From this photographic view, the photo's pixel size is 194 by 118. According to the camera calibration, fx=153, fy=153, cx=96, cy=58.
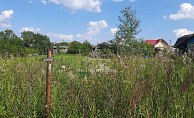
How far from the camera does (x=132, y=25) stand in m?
15.8

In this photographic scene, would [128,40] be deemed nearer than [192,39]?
Yes

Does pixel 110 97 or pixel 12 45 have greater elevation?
pixel 12 45

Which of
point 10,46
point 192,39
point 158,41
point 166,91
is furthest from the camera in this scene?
point 158,41

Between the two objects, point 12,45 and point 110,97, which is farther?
point 12,45

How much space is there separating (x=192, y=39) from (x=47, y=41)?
45.1 meters

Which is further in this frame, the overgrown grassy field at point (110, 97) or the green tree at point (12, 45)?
the green tree at point (12, 45)

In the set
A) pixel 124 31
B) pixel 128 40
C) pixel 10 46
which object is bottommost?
pixel 10 46

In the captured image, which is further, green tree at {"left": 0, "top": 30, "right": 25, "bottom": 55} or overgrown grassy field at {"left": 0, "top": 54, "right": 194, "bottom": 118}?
green tree at {"left": 0, "top": 30, "right": 25, "bottom": 55}

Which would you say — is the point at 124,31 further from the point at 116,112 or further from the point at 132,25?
the point at 116,112

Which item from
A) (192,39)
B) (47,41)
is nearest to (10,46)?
(192,39)

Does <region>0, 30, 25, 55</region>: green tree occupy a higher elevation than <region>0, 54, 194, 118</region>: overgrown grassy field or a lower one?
higher

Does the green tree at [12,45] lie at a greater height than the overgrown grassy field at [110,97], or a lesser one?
greater

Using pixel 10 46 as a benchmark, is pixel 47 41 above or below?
above

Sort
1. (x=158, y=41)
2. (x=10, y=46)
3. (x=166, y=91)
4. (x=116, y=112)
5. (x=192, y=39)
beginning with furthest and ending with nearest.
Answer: (x=158, y=41)
(x=192, y=39)
(x=10, y=46)
(x=166, y=91)
(x=116, y=112)
